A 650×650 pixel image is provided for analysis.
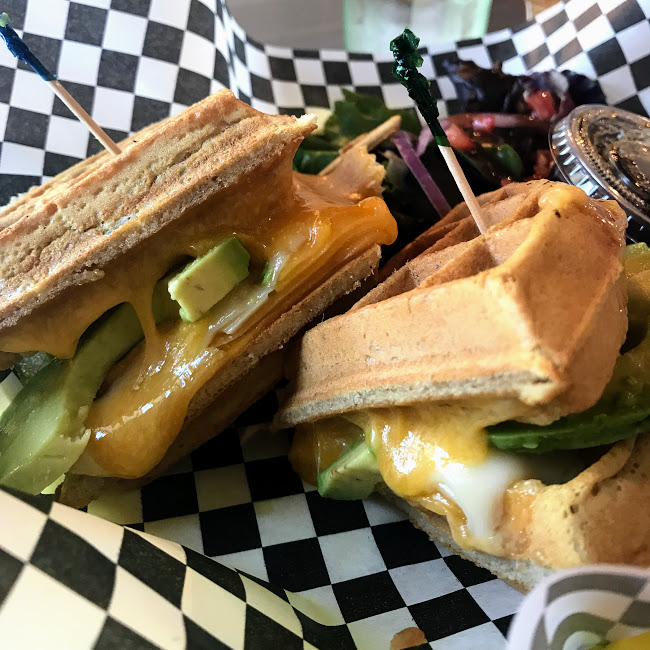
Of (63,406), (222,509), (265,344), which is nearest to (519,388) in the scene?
(265,344)

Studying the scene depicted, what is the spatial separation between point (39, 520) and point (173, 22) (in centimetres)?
283

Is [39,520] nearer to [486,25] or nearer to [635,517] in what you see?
[635,517]

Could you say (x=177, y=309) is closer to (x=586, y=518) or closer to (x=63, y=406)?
(x=63, y=406)

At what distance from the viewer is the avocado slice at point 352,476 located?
182 cm

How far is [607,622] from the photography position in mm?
1385

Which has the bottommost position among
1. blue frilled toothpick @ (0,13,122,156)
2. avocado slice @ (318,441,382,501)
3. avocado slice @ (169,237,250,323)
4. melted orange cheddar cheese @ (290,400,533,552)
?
avocado slice @ (318,441,382,501)

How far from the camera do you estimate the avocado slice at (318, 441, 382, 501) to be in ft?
5.98

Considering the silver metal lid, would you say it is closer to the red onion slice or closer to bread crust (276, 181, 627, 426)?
the red onion slice

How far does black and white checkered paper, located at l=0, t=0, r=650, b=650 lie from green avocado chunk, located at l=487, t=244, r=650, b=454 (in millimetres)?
590

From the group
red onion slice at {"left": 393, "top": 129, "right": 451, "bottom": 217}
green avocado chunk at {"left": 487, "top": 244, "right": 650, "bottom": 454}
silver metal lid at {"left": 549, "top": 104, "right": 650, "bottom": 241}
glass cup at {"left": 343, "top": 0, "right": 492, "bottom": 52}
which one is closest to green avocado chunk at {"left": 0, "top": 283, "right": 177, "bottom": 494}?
green avocado chunk at {"left": 487, "top": 244, "right": 650, "bottom": 454}

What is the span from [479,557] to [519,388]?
70cm

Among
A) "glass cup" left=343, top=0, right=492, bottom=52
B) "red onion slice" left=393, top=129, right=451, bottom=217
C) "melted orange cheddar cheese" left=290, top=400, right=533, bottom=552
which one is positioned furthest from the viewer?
"glass cup" left=343, top=0, right=492, bottom=52

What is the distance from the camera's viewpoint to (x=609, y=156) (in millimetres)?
2639

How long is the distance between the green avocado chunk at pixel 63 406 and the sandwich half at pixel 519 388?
623 mm
